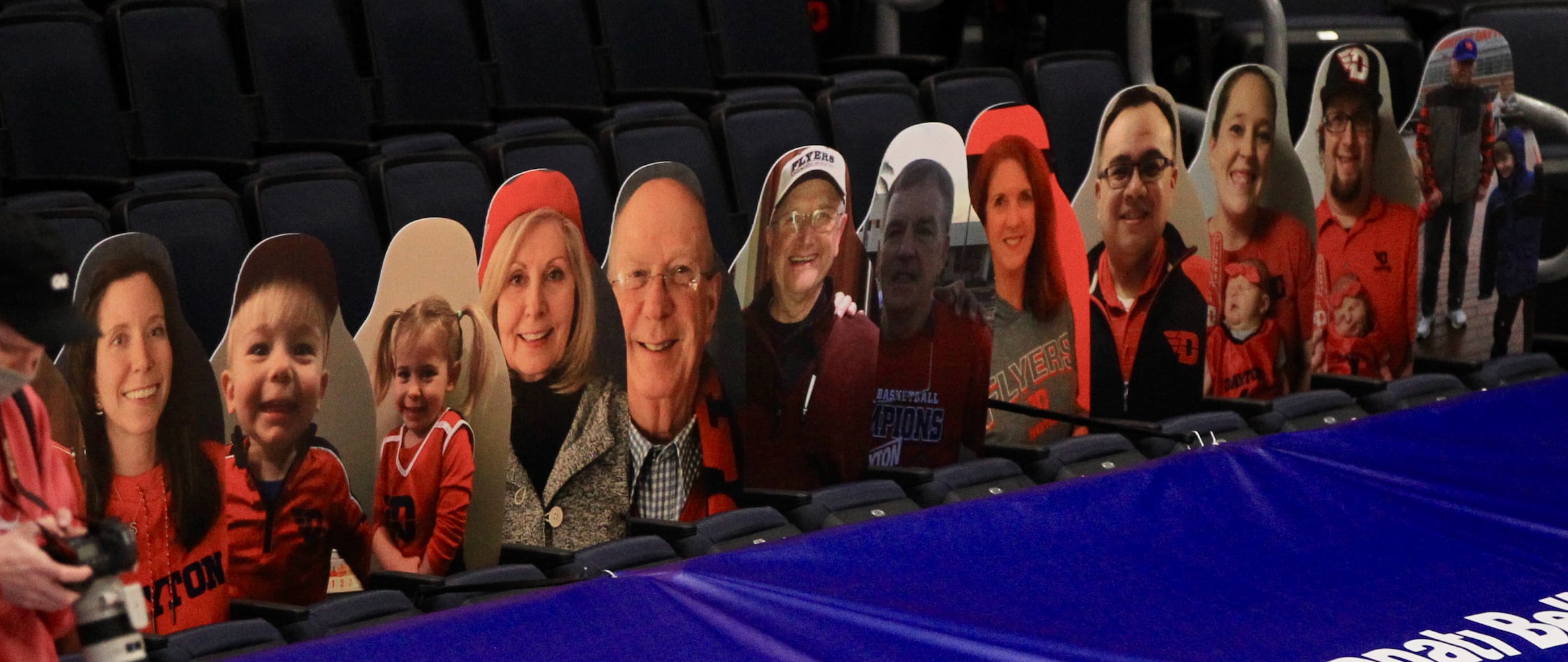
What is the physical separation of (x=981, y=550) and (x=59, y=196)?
1.38 meters

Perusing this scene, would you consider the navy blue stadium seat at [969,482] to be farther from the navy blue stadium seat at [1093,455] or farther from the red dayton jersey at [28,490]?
the red dayton jersey at [28,490]

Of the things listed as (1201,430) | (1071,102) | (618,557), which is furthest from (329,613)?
(1071,102)

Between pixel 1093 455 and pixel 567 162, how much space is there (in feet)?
3.13

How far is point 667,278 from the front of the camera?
8.04 ft

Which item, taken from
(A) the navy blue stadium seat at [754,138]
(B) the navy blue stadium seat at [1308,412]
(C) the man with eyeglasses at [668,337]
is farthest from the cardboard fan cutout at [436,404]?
(B) the navy blue stadium seat at [1308,412]

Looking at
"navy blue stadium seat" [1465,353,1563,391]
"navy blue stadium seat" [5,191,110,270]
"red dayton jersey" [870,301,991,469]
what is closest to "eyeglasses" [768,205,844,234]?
"red dayton jersey" [870,301,991,469]

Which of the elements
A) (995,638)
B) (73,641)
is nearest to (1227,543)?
(995,638)

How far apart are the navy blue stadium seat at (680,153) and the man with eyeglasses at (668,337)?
34 centimetres

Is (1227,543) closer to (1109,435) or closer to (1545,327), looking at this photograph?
(1109,435)

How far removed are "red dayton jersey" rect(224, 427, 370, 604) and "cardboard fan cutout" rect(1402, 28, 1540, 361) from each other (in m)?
2.16

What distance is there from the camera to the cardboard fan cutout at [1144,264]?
2.92 m

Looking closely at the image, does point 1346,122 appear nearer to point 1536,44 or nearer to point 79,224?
point 1536,44

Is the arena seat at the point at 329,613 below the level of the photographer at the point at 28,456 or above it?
below

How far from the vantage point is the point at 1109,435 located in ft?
9.18
